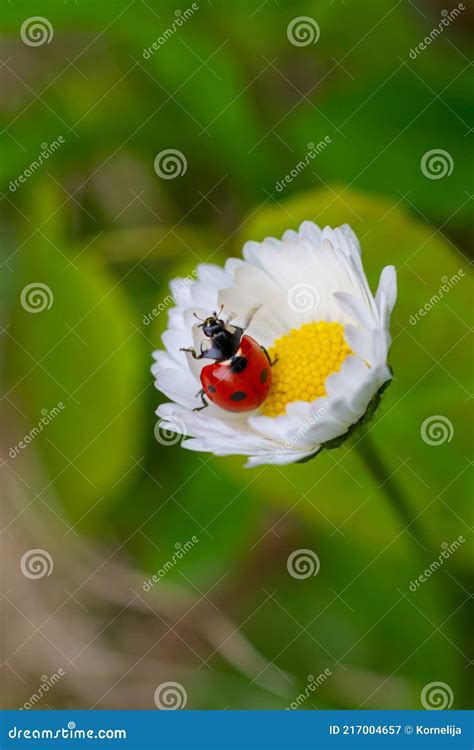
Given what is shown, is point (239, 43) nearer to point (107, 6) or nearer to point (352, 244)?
point (107, 6)

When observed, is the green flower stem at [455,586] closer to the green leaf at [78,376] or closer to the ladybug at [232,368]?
the ladybug at [232,368]

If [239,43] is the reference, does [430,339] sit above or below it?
below

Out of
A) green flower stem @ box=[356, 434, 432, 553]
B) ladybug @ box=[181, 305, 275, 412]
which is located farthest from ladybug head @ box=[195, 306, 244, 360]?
green flower stem @ box=[356, 434, 432, 553]

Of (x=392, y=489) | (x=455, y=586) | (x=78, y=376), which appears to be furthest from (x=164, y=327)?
(x=455, y=586)

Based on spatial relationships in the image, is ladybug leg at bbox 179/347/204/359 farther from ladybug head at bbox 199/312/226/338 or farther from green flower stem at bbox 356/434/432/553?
green flower stem at bbox 356/434/432/553

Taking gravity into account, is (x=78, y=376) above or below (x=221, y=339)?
below

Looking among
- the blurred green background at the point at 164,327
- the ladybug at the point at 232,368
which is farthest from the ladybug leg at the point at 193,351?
the blurred green background at the point at 164,327

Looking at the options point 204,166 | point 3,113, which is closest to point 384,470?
point 204,166

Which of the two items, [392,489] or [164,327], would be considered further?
[164,327]

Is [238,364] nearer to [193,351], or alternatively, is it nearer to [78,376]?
[193,351]
